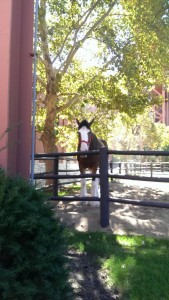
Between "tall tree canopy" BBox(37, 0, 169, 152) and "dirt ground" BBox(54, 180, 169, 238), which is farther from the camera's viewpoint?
"tall tree canopy" BBox(37, 0, 169, 152)

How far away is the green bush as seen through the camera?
306 centimetres

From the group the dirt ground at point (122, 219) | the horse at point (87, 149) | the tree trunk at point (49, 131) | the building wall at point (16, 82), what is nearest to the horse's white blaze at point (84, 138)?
the horse at point (87, 149)

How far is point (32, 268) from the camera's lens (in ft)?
10.4

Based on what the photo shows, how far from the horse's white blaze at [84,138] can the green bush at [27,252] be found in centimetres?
687

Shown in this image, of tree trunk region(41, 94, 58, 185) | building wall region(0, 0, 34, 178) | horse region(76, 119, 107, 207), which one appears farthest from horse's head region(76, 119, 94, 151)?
tree trunk region(41, 94, 58, 185)

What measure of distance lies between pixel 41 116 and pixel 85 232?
12967 mm

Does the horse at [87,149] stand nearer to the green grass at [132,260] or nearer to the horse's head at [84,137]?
the horse's head at [84,137]

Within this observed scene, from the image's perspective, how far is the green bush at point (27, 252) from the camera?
3061 mm

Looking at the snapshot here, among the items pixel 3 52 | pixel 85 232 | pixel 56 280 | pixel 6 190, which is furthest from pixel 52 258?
pixel 85 232

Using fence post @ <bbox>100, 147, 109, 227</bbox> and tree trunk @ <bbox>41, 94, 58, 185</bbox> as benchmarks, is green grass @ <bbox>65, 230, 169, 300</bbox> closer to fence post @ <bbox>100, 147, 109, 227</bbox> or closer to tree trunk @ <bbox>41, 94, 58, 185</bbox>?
fence post @ <bbox>100, 147, 109, 227</bbox>

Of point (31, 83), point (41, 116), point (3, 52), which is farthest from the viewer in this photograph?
point (41, 116)

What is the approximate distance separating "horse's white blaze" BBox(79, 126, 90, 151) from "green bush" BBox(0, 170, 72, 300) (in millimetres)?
6870

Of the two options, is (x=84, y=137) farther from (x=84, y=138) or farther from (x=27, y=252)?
(x=27, y=252)

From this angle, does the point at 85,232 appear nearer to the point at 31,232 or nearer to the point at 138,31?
the point at 31,232
